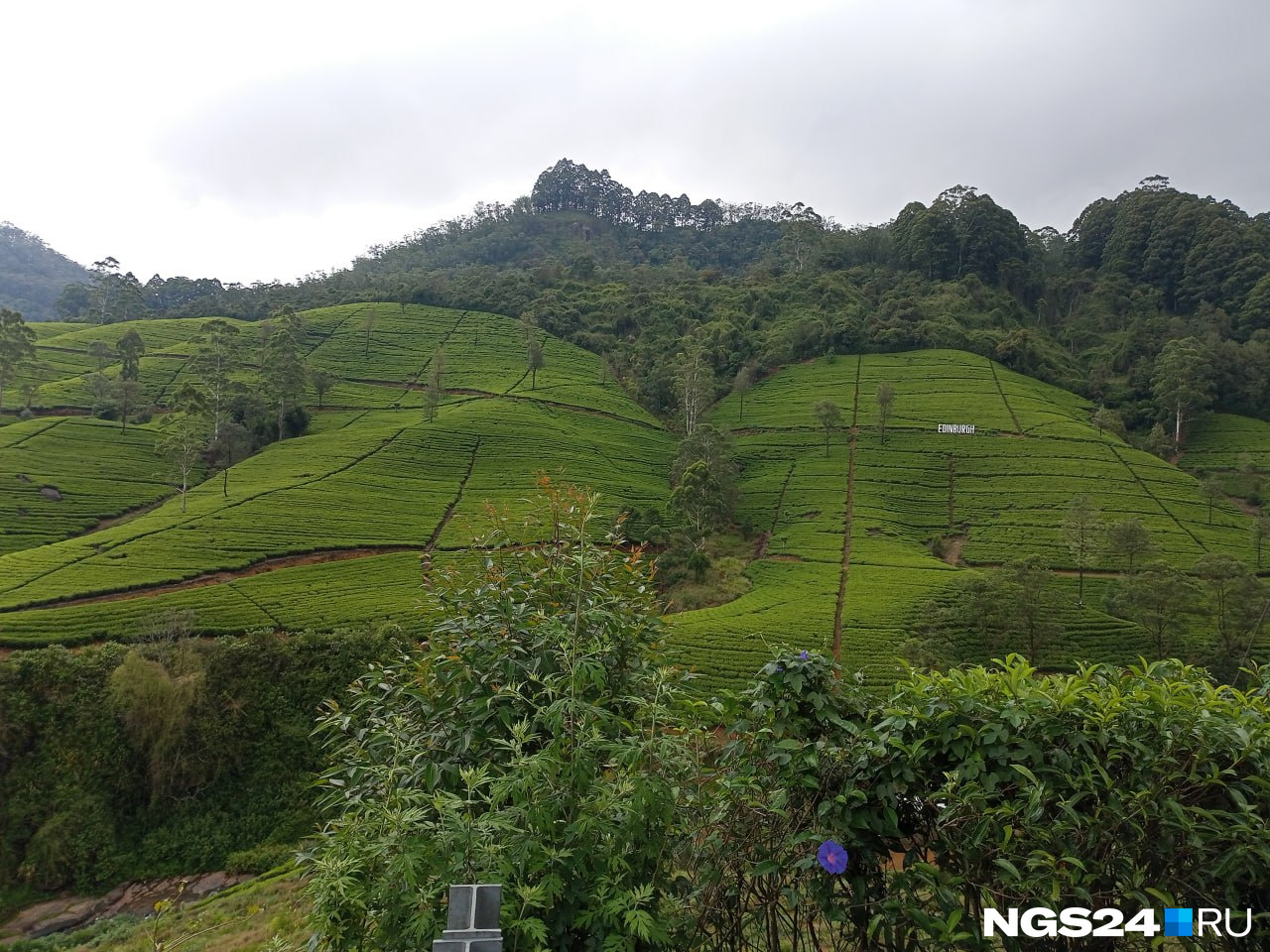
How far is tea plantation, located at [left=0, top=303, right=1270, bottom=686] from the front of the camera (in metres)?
25.0

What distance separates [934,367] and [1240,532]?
28.3 meters

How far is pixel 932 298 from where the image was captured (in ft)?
237

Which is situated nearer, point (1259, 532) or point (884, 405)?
point (1259, 532)

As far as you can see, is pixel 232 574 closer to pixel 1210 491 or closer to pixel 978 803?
pixel 978 803

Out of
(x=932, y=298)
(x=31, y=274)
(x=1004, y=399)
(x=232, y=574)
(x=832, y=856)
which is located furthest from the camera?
(x=31, y=274)

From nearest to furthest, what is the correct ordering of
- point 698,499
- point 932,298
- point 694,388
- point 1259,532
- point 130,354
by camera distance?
point 1259,532 < point 698,499 < point 130,354 < point 694,388 < point 932,298

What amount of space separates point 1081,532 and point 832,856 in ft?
108

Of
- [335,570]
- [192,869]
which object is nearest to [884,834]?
[192,869]

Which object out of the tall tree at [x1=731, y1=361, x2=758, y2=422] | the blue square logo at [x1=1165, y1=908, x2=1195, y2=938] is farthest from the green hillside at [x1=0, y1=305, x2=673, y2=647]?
the tall tree at [x1=731, y1=361, x2=758, y2=422]

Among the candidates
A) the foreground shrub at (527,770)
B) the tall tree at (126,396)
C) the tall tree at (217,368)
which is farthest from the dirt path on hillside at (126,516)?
the foreground shrub at (527,770)

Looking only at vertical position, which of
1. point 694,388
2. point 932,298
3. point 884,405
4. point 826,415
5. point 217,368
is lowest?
point 826,415

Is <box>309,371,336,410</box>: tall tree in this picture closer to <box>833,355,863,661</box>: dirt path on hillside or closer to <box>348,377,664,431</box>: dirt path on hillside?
<box>348,377,664,431</box>: dirt path on hillside

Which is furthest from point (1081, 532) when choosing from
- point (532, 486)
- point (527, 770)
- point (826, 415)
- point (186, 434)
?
point (186, 434)

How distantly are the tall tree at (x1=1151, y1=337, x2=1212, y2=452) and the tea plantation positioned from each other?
7.40 feet
